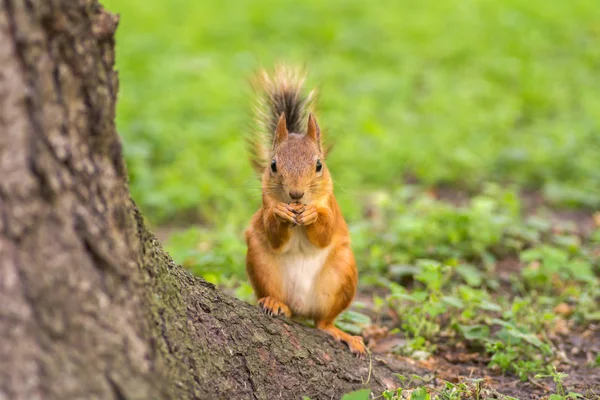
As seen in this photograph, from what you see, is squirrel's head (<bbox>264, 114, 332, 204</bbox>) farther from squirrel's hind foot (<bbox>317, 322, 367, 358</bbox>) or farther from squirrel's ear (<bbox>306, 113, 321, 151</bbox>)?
squirrel's hind foot (<bbox>317, 322, 367, 358</bbox>)

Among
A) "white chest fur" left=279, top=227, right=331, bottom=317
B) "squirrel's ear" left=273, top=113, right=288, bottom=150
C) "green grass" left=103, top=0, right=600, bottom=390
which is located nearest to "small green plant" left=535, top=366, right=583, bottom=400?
"green grass" left=103, top=0, right=600, bottom=390

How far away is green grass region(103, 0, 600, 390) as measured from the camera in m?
3.63

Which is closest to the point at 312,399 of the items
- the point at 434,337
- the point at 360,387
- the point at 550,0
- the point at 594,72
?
the point at 360,387

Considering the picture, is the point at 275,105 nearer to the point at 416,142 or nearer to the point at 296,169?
the point at 296,169

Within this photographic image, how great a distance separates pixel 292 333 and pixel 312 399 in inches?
10.9

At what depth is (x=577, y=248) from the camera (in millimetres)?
4441

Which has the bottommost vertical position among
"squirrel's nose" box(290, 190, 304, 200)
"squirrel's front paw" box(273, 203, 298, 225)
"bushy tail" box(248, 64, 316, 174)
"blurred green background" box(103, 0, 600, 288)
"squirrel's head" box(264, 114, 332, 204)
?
"squirrel's front paw" box(273, 203, 298, 225)

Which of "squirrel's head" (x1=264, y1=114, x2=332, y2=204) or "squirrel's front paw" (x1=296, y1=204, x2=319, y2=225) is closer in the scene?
"squirrel's front paw" (x1=296, y1=204, x2=319, y2=225)

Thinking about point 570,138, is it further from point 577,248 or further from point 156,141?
point 156,141

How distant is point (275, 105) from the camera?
3393 millimetres

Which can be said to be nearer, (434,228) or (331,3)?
(434,228)

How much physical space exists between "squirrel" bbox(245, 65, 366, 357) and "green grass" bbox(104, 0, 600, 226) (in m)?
0.38

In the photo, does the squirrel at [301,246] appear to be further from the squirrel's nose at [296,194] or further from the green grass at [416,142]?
the green grass at [416,142]

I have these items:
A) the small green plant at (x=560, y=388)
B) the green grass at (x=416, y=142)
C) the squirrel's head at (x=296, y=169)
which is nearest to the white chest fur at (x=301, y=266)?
the squirrel's head at (x=296, y=169)
